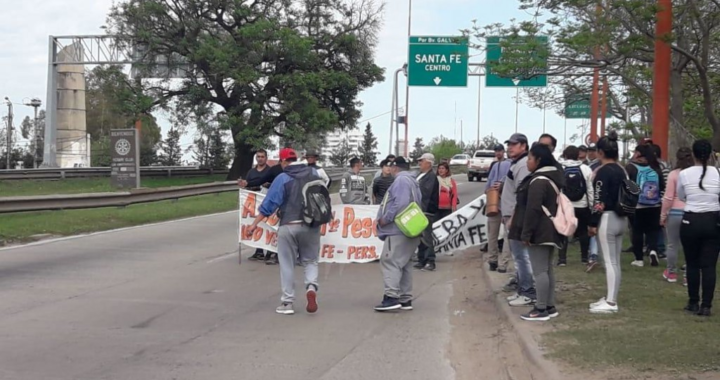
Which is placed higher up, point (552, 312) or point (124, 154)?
point (124, 154)

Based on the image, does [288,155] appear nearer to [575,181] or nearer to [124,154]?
[575,181]

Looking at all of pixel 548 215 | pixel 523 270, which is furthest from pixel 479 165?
pixel 548 215

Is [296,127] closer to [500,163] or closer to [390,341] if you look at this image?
[500,163]

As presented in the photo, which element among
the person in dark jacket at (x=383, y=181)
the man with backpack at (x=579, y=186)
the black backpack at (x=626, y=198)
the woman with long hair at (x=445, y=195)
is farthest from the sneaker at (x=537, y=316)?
the person in dark jacket at (x=383, y=181)

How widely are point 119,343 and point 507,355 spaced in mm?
3748

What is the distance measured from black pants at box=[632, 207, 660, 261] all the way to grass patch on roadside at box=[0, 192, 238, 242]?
11439 millimetres

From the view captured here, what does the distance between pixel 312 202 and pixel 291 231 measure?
411 mm

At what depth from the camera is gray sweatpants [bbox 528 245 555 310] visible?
8.33m

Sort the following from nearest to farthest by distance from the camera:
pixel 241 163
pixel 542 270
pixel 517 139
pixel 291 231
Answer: pixel 542 270
pixel 291 231
pixel 517 139
pixel 241 163

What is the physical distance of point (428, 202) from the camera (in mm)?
12930

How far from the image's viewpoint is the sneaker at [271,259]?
13454 mm

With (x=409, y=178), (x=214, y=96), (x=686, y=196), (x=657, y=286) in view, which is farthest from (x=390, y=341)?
(x=214, y=96)

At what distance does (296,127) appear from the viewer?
4100cm

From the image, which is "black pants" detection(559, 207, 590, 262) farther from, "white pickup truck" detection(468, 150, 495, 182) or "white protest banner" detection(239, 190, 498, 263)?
"white pickup truck" detection(468, 150, 495, 182)
